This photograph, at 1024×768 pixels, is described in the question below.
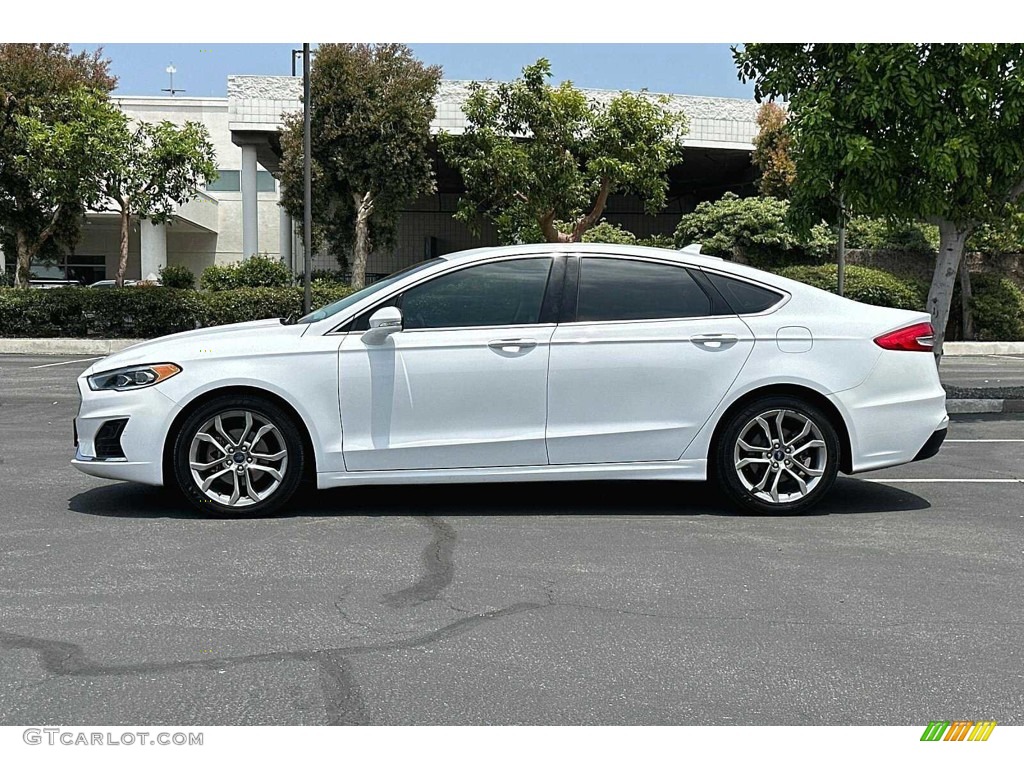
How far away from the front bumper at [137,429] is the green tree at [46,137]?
58.2 feet

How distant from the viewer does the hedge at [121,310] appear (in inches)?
913

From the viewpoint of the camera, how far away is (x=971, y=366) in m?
20.0

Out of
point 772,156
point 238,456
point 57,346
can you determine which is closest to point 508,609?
point 238,456

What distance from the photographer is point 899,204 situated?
41.2ft

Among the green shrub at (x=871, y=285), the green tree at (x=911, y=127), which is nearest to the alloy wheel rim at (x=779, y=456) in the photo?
the green tree at (x=911, y=127)

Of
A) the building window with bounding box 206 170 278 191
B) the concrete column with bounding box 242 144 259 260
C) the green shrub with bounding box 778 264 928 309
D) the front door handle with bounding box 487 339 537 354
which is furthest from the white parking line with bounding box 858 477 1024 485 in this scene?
the building window with bounding box 206 170 278 191

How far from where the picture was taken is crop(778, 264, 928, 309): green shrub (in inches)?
986

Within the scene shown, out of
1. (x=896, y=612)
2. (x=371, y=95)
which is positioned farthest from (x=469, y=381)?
(x=371, y=95)

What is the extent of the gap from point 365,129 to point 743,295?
20350mm

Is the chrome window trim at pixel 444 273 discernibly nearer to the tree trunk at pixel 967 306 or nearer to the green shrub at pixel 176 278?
the tree trunk at pixel 967 306

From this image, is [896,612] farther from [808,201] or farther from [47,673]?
[808,201]

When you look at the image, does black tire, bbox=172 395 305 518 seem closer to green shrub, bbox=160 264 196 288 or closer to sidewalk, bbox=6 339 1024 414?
sidewalk, bbox=6 339 1024 414

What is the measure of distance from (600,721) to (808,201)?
10674 millimetres

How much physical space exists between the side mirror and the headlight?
1.11 m
